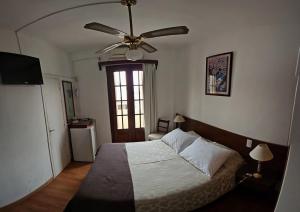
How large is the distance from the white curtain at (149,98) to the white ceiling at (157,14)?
1414mm

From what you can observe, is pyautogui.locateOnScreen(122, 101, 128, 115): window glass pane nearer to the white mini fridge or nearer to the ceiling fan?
the white mini fridge

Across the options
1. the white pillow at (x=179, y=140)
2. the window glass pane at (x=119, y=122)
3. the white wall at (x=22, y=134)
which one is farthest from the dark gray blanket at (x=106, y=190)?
the window glass pane at (x=119, y=122)

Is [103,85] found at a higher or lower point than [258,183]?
higher

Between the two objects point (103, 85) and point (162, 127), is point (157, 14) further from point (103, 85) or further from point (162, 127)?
point (162, 127)

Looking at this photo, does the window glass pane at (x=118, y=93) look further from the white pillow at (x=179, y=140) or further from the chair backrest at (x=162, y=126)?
the white pillow at (x=179, y=140)

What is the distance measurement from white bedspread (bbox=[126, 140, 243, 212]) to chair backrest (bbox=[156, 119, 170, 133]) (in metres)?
1.47

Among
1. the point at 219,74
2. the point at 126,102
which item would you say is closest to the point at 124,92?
the point at 126,102

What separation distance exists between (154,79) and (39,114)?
7.99ft

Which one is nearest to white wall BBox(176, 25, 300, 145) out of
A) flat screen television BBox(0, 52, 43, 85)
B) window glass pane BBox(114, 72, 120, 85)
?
window glass pane BBox(114, 72, 120, 85)

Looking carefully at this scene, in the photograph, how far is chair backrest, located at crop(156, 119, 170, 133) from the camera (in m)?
3.88

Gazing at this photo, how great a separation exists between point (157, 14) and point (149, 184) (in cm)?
201

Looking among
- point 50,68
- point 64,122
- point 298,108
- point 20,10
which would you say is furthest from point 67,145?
point 298,108

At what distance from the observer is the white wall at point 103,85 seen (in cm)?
371

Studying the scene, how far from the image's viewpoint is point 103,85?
377 cm
